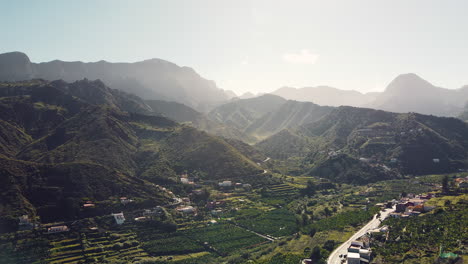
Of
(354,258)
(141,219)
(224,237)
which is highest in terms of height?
(354,258)

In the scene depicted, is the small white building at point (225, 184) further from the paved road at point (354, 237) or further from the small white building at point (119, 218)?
the paved road at point (354, 237)

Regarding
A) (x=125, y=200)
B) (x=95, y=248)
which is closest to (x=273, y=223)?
(x=125, y=200)

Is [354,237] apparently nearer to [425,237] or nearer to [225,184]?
[425,237]

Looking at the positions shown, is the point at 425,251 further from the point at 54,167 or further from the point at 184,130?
the point at 184,130

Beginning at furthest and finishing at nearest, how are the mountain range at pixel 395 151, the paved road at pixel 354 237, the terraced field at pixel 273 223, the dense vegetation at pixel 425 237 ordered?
the mountain range at pixel 395 151 → the terraced field at pixel 273 223 → the paved road at pixel 354 237 → the dense vegetation at pixel 425 237

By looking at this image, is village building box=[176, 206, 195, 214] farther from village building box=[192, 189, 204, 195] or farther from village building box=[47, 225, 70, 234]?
village building box=[47, 225, 70, 234]

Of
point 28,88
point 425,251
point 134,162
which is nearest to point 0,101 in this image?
point 28,88

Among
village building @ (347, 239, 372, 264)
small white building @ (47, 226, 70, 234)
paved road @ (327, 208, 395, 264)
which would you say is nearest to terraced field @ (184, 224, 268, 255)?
paved road @ (327, 208, 395, 264)

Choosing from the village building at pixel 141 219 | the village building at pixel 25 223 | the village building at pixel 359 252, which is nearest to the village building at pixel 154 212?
the village building at pixel 141 219
